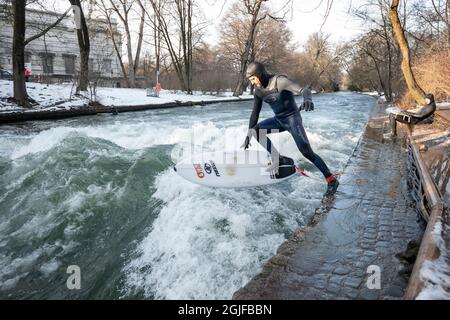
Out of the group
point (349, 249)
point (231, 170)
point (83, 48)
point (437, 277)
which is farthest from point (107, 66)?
point (437, 277)

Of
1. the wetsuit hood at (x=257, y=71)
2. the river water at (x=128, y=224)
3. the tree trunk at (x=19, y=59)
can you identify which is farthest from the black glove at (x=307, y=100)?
the tree trunk at (x=19, y=59)

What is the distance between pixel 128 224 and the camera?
16.6ft

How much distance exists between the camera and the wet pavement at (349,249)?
2.80 meters

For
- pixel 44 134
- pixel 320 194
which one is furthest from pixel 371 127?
pixel 44 134

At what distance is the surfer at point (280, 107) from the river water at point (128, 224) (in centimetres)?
86

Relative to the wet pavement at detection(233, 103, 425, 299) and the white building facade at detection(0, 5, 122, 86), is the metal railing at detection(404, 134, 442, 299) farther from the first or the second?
the white building facade at detection(0, 5, 122, 86)

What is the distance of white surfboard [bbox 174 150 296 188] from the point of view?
561 cm

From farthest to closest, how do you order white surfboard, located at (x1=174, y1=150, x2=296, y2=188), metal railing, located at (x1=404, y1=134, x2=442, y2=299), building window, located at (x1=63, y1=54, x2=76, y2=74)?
1. building window, located at (x1=63, y1=54, x2=76, y2=74)
2. white surfboard, located at (x1=174, y1=150, x2=296, y2=188)
3. metal railing, located at (x1=404, y1=134, x2=442, y2=299)

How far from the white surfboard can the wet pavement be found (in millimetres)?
Result: 1135

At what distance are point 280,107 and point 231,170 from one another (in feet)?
4.39

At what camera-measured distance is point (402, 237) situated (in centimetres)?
371

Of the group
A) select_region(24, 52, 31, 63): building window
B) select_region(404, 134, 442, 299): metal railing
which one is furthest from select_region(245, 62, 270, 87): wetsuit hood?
select_region(24, 52, 31, 63): building window

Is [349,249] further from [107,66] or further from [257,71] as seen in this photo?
[107,66]

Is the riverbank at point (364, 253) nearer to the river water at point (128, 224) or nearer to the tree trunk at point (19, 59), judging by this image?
the river water at point (128, 224)
